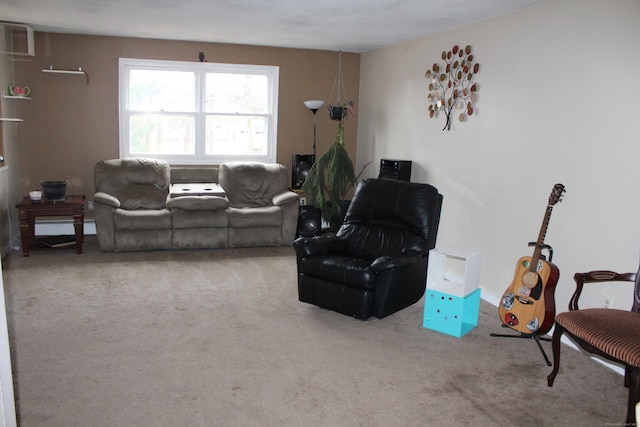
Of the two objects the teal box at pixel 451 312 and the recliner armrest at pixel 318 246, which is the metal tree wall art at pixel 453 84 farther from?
the teal box at pixel 451 312

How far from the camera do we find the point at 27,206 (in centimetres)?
511

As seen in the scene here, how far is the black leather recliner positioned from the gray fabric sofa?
5.17 ft

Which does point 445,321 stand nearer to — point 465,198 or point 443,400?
point 443,400

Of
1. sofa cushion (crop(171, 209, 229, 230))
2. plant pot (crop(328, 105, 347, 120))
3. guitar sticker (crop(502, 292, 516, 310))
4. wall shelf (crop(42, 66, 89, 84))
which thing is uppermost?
wall shelf (crop(42, 66, 89, 84))

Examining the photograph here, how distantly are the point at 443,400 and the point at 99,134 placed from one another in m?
4.94

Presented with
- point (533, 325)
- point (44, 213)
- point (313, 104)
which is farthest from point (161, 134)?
point (533, 325)

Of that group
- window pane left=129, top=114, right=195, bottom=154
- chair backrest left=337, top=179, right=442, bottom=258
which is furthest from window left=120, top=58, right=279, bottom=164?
chair backrest left=337, top=179, right=442, bottom=258

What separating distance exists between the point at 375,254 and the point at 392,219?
0.31 metres

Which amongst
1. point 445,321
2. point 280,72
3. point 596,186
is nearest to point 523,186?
point 596,186

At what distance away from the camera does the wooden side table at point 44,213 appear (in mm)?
5109

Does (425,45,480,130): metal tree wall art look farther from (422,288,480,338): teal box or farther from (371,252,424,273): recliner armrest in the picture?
(422,288,480,338): teal box

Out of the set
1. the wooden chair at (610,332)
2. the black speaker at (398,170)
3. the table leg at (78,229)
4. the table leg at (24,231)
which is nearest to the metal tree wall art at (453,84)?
the black speaker at (398,170)

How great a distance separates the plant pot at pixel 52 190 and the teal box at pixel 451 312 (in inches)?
152

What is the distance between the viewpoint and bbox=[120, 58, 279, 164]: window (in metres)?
6.16
